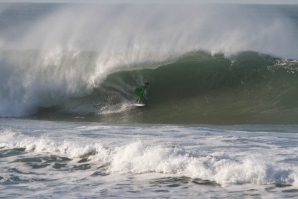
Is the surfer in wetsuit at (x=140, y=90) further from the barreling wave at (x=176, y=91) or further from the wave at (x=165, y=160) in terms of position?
the wave at (x=165, y=160)

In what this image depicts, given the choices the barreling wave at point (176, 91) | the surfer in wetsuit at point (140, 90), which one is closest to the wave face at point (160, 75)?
the barreling wave at point (176, 91)

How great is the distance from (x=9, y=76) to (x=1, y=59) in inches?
49.7

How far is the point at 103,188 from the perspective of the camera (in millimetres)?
8039

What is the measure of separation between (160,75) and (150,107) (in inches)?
77.3

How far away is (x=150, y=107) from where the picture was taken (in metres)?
15.3

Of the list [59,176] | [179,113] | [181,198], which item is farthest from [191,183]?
[179,113]

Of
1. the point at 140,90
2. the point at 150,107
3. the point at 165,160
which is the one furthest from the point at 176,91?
the point at 165,160

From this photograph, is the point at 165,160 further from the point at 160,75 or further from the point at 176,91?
the point at 160,75

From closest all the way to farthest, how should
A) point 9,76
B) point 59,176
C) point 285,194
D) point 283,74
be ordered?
point 285,194, point 59,176, point 283,74, point 9,76

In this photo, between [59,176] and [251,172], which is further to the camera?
[59,176]

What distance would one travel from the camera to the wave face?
14.8 metres

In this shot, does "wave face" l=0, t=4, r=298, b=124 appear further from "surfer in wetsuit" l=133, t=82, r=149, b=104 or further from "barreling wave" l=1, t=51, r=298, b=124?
"surfer in wetsuit" l=133, t=82, r=149, b=104

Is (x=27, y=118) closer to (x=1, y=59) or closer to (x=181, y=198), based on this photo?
(x=1, y=59)

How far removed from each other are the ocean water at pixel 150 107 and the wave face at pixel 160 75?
0.15 ft
